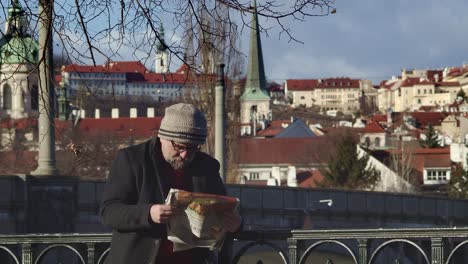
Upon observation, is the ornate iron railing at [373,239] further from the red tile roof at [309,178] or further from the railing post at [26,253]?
the red tile roof at [309,178]

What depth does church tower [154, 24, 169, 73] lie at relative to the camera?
9336mm

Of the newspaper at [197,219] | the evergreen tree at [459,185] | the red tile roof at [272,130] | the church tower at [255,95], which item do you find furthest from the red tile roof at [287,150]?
the newspaper at [197,219]

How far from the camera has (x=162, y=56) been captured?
33.4 ft

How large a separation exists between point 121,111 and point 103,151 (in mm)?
104466

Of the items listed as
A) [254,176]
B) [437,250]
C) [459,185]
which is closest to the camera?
[437,250]

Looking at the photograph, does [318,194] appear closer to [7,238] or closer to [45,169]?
[45,169]

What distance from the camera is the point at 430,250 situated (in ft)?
30.5

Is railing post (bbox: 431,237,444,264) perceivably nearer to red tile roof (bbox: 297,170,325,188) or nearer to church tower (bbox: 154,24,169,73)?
church tower (bbox: 154,24,169,73)

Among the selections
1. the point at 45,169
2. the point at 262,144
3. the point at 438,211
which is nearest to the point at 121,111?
the point at 262,144

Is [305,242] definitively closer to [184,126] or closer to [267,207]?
[184,126]

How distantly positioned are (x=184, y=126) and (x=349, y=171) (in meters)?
79.0

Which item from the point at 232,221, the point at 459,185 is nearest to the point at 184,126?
the point at 232,221

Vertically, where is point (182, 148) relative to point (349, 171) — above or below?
above

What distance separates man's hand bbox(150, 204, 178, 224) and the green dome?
8.46 feet
